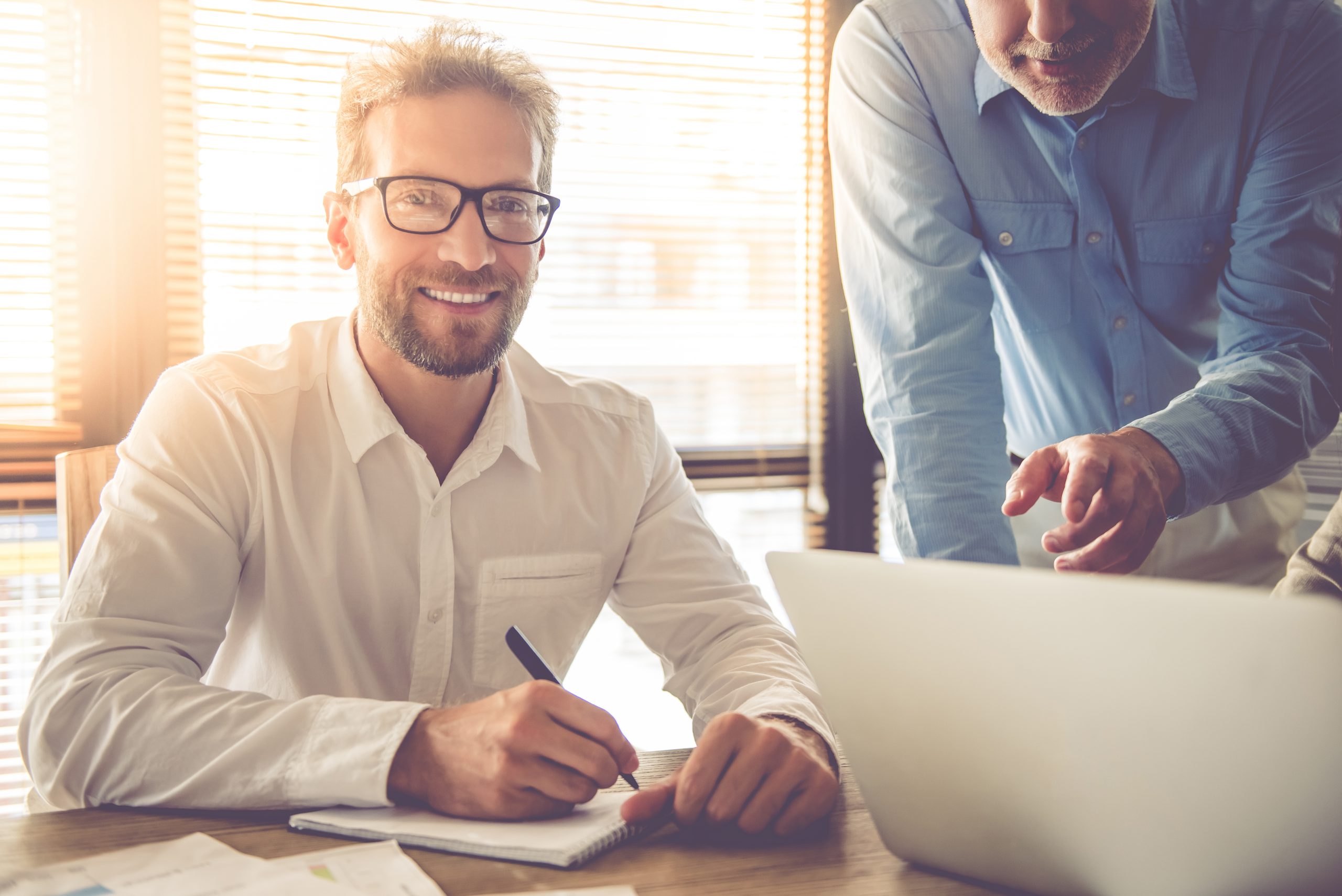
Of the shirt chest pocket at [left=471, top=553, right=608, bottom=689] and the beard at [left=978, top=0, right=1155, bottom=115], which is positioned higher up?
the beard at [left=978, top=0, right=1155, bottom=115]

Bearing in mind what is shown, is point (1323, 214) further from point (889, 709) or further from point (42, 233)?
point (42, 233)

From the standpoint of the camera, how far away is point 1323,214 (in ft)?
4.45

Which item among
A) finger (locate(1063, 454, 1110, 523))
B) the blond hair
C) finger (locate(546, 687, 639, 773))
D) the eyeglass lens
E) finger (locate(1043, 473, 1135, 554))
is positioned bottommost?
finger (locate(546, 687, 639, 773))

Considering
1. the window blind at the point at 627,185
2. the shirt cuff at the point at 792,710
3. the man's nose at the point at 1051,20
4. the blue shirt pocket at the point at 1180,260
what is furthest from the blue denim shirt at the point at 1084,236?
the window blind at the point at 627,185

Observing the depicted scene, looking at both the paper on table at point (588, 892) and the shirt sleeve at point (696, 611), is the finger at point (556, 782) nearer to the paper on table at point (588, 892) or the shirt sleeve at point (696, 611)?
the paper on table at point (588, 892)

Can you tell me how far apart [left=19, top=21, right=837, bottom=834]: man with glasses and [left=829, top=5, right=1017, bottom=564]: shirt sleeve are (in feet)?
0.89

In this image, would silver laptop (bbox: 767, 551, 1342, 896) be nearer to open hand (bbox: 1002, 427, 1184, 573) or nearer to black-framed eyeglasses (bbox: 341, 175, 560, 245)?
open hand (bbox: 1002, 427, 1184, 573)

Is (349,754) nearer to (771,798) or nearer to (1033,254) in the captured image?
(771,798)

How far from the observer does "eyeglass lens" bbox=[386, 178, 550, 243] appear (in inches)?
52.7

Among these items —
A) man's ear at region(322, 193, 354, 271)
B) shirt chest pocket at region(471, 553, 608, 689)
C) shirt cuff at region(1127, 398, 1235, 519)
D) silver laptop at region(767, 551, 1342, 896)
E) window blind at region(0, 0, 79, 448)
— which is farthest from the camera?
window blind at region(0, 0, 79, 448)

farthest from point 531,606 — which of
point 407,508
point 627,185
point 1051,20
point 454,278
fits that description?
point 627,185

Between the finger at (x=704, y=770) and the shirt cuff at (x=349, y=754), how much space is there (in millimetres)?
242

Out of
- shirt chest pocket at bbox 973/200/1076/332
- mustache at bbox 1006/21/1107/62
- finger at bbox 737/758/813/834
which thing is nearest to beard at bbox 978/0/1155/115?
mustache at bbox 1006/21/1107/62

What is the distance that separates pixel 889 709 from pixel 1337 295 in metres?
1.35
